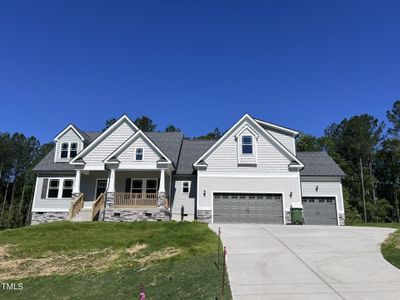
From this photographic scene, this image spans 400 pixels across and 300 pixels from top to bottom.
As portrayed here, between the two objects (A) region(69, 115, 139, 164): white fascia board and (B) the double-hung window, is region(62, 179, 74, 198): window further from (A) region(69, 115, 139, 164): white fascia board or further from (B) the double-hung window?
(A) region(69, 115, 139, 164): white fascia board

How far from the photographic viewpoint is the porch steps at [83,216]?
69.9 ft

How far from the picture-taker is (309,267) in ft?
33.1

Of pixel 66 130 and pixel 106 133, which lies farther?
pixel 66 130

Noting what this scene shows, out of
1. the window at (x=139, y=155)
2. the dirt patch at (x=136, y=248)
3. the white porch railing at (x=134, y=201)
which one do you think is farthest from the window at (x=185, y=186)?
the dirt patch at (x=136, y=248)

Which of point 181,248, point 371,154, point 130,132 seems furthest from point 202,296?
point 371,154

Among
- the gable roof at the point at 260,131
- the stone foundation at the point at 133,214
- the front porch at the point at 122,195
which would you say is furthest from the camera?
the gable roof at the point at 260,131

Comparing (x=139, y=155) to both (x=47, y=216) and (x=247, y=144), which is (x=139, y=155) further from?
(x=47, y=216)

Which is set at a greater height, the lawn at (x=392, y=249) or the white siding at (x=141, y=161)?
the white siding at (x=141, y=161)

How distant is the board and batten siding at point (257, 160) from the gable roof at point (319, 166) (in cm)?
332

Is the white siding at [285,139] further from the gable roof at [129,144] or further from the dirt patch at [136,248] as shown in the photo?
the dirt patch at [136,248]

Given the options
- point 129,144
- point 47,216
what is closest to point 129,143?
point 129,144

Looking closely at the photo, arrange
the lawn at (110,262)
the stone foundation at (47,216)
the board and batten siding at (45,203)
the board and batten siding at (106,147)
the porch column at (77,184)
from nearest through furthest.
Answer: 1. the lawn at (110,262)
2. the porch column at (77,184)
3. the board and batten siding at (106,147)
4. the stone foundation at (47,216)
5. the board and batten siding at (45,203)

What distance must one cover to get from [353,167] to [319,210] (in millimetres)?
30896

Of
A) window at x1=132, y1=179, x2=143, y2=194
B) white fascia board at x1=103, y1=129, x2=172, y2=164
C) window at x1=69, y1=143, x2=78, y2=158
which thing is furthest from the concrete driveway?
window at x1=69, y1=143, x2=78, y2=158
